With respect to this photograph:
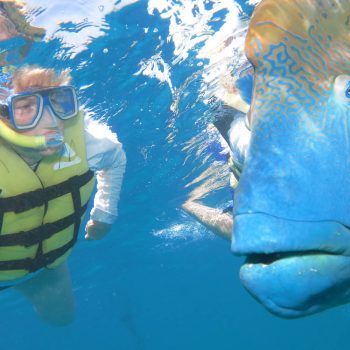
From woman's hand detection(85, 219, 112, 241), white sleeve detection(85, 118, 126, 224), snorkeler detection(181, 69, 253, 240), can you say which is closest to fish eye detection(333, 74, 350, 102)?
snorkeler detection(181, 69, 253, 240)

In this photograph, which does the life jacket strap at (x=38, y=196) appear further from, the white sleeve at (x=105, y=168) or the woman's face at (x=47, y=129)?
the white sleeve at (x=105, y=168)

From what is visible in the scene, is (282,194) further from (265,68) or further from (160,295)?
(160,295)

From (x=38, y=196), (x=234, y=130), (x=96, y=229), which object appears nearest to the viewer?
(x=234, y=130)

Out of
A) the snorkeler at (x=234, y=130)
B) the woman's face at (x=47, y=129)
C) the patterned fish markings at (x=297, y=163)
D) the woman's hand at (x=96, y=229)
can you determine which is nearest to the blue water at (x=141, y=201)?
the snorkeler at (x=234, y=130)

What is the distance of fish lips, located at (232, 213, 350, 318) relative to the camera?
4.83 feet

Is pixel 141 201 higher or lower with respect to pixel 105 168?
lower

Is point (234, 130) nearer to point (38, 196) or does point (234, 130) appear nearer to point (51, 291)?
point (38, 196)

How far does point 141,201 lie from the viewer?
62.2 feet

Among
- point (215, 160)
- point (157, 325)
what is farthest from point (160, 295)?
point (215, 160)

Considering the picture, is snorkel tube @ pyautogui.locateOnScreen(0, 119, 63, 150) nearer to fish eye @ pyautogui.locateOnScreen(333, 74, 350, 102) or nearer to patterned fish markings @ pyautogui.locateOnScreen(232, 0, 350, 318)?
patterned fish markings @ pyautogui.locateOnScreen(232, 0, 350, 318)

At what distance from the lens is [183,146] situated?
1349 centimetres

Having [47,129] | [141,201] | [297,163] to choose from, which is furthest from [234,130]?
[141,201]

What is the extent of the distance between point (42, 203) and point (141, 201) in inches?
553

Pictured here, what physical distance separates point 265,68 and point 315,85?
27 centimetres
